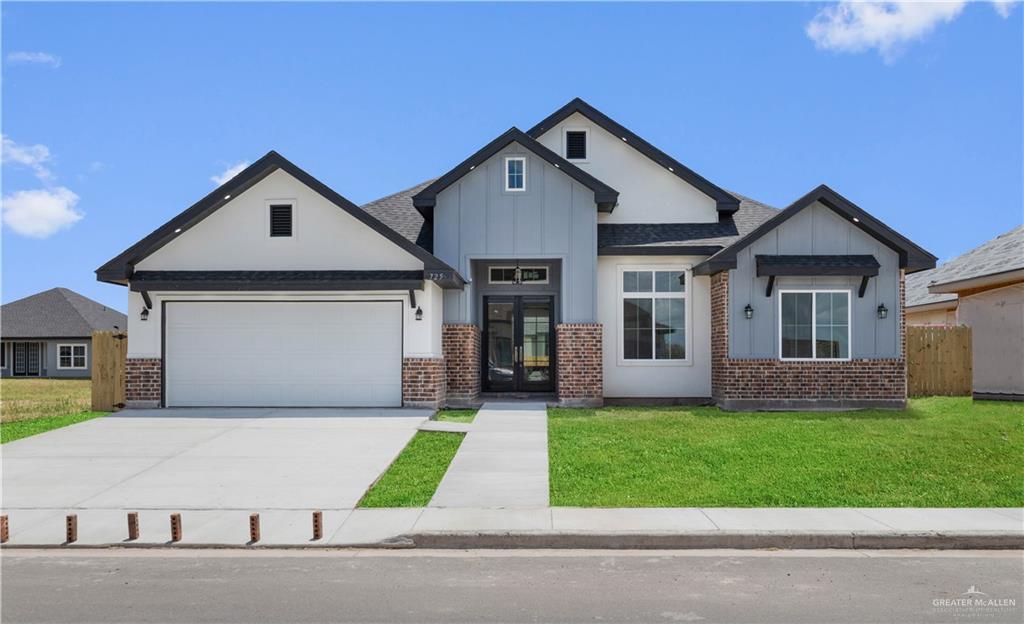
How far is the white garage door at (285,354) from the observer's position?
52.1ft

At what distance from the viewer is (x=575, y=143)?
63.3 feet

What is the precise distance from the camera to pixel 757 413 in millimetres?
15602

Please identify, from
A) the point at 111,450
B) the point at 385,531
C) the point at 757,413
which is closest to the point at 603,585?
the point at 385,531

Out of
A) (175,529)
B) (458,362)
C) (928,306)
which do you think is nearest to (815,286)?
(458,362)

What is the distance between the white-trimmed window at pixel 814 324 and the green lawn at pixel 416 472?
765cm

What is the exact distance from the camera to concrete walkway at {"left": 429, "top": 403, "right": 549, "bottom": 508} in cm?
855

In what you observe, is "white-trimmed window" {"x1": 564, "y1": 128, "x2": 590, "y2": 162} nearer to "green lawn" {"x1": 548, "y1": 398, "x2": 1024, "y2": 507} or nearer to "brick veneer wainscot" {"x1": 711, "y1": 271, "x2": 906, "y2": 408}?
"brick veneer wainscot" {"x1": 711, "y1": 271, "x2": 906, "y2": 408}

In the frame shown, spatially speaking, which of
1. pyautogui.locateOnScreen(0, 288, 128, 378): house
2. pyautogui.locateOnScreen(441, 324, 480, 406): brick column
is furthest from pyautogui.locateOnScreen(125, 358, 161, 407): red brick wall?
pyautogui.locateOnScreen(0, 288, 128, 378): house

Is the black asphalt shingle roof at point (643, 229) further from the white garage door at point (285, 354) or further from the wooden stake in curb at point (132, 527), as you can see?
the wooden stake in curb at point (132, 527)

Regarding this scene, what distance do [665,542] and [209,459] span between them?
7054 mm

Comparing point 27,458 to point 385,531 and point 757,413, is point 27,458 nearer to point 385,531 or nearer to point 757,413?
point 385,531

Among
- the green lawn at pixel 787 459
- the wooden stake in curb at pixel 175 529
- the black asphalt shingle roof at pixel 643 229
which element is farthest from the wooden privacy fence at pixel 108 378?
the wooden stake in curb at pixel 175 529

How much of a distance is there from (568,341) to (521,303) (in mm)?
1948

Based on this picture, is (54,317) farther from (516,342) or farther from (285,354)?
(516,342)
